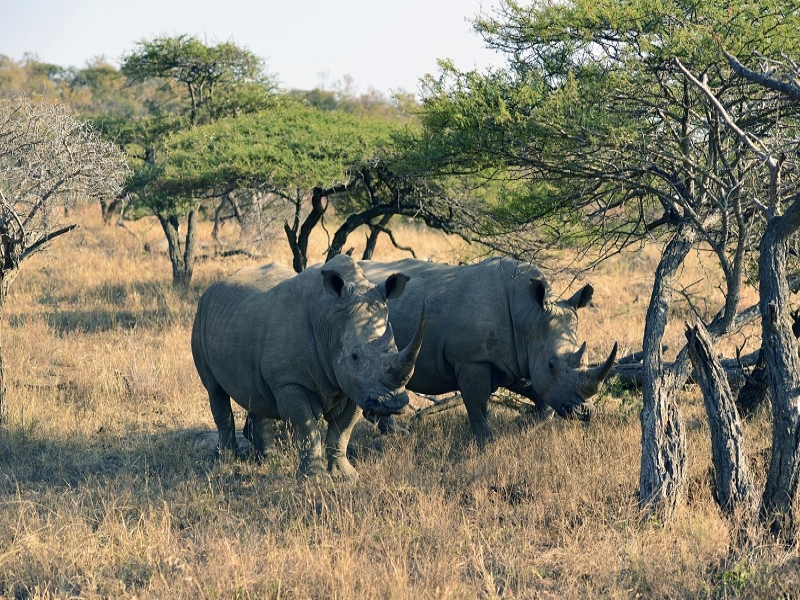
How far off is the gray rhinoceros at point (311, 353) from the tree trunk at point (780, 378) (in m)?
2.07

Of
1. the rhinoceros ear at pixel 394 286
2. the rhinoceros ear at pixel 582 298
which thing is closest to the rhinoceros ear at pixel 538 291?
the rhinoceros ear at pixel 582 298

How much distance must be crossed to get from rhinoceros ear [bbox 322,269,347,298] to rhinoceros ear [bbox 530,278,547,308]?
6.16 feet

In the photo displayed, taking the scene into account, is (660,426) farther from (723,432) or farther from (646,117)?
(646,117)

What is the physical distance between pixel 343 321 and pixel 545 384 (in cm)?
207

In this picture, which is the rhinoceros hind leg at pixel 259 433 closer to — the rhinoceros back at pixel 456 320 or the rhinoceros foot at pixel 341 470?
the rhinoceros foot at pixel 341 470

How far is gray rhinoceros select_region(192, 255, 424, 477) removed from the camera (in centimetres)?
650

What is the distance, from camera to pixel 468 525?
5961mm

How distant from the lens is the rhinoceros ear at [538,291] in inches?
312

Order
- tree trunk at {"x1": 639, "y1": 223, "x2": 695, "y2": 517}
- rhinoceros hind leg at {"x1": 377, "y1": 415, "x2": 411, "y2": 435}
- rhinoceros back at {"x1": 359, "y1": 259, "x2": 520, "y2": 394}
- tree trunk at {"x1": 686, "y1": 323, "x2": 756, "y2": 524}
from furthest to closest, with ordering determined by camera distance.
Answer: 1. rhinoceros hind leg at {"x1": 377, "y1": 415, "x2": 411, "y2": 435}
2. rhinoceros back at {"x1": 359, "y1": 259, "x2": 520, "y2": 394}
3. tree trunk at {"x1": 639, "y1": 223, "x2": 695, "y2": 517}
4. tree trunk at {"x1": 686, "y1": 323, "x2": 756, "y2": 524}

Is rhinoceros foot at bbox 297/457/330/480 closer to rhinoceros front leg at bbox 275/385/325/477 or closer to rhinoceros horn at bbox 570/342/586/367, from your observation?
rhinoceros front leg at bbox 275/385/325/477

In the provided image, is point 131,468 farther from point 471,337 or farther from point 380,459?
point 471,337

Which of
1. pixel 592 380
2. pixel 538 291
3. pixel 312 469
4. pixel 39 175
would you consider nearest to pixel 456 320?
pixel 538 291

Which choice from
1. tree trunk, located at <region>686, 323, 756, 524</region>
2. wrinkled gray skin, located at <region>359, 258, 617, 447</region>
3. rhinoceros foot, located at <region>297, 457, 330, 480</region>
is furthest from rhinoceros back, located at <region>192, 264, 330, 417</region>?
tree trunk, located at <region>686, 323, 756, 524</region>

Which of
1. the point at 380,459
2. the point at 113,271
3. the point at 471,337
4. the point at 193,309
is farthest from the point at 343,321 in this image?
the point at 113,271
